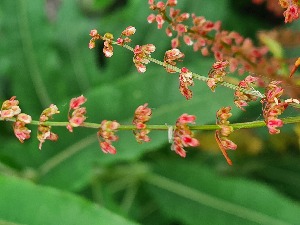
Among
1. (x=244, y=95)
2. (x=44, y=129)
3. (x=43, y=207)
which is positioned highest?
(x=244, y=95)

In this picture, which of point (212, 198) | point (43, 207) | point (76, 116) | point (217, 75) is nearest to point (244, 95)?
point (217, 75)

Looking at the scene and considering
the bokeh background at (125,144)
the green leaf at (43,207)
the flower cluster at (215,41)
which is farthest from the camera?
the bokeh background at (125,144)

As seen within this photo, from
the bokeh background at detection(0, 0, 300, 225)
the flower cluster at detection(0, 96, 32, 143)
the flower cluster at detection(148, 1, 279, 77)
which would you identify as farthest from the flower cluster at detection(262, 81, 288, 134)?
the bokeh background at detection(0, 0, 300, 225)

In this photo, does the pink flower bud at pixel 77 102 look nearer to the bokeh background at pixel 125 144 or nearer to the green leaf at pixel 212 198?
the bokeh background at pixel 125 144

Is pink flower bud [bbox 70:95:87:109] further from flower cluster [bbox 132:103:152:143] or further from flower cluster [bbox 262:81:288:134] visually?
flower cluster [bbox 262:81:288:134]

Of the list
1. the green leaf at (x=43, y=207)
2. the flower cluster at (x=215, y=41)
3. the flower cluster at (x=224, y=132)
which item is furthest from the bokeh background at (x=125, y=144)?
the flower cluster at (x=224, y=132)

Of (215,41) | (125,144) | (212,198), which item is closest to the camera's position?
(215,41)

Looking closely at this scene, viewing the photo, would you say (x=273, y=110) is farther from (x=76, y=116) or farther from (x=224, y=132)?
(x=76, y=116)
